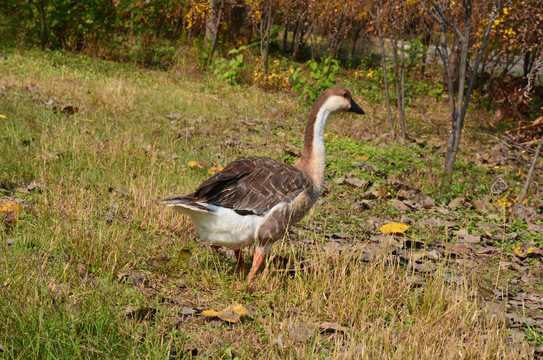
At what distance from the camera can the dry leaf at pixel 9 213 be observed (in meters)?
4.16

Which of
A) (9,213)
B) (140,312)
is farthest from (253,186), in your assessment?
(9,213)

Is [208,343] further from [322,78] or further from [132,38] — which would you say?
[132,38]

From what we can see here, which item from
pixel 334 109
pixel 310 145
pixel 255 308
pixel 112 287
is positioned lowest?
pixel 255 308

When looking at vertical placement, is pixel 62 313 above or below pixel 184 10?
below

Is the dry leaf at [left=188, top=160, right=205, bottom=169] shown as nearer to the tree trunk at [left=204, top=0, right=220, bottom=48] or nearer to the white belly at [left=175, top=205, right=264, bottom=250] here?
the white belly at [left=175, top=205, right=264, bottom=250]

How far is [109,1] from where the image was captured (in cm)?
1706

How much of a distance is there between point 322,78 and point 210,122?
3408 millimetres

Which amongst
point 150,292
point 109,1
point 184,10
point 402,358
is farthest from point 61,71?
point 402,358

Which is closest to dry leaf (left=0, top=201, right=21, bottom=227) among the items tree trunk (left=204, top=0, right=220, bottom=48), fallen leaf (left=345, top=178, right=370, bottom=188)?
fallen leaf (left=345, top=178, right=370, bottom=188)

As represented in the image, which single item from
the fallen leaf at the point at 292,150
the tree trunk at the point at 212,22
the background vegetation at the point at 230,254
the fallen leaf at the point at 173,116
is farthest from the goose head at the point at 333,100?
the tree trunk at the point at 212,22

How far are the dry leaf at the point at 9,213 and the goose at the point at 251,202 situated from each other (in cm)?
142

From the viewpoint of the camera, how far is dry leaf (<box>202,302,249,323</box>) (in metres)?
3.35

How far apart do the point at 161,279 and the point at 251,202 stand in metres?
0.88

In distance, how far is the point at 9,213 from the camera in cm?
428
